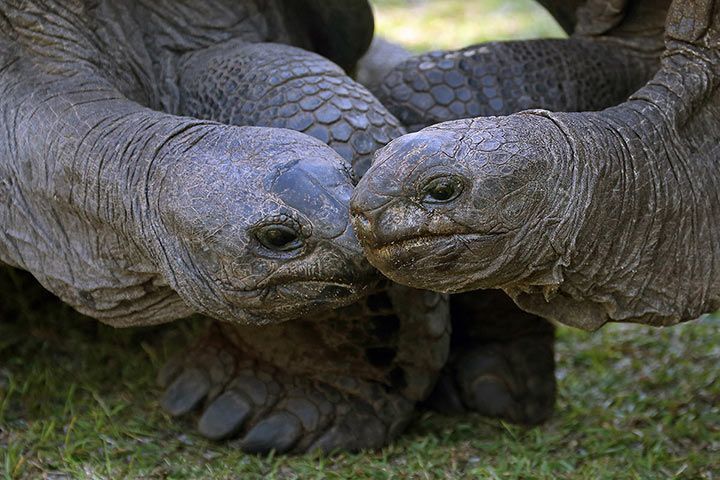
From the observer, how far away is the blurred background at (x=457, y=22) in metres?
7.61

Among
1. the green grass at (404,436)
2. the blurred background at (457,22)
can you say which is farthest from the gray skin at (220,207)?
the blurred background at (457,22)

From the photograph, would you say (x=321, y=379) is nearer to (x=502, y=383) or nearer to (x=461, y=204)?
(x=502, y=383)

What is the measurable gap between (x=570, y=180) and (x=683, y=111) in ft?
1.42

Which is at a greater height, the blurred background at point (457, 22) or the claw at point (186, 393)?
the claw at point (186, 393)

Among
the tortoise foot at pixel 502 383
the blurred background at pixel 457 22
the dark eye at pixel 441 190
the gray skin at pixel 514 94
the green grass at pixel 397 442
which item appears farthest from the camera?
the blurred background at pixel 457 22

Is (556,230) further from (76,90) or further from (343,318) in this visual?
(76,90)

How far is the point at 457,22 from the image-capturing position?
8305 millimetres

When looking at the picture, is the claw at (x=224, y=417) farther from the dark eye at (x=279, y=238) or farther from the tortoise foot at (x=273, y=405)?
the dark eye at (x=279, y=238)

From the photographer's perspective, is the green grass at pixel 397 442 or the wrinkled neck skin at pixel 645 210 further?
the green grass at pixel 397 442

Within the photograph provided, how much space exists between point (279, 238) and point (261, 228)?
0.14 ft

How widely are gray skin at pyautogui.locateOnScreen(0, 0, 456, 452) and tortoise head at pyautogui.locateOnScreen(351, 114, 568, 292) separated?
8.0 inches

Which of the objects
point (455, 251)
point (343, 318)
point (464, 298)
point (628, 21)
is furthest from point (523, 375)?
point (455, 251)

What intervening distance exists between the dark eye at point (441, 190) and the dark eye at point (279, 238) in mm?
352

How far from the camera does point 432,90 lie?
12.3ft
